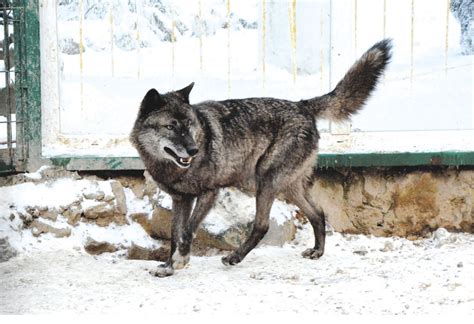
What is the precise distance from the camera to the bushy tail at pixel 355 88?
541 centimetres

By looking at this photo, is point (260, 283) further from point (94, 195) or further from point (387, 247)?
point (94, 195)

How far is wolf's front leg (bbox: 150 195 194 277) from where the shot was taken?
5094 mm

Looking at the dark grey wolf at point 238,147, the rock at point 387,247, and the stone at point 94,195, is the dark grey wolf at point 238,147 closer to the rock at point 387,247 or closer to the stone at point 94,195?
the rock at point 387,247

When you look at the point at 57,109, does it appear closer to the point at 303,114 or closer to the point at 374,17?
the point at 303,114

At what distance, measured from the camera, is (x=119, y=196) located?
19.1 ft

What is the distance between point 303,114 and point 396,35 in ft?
4.46

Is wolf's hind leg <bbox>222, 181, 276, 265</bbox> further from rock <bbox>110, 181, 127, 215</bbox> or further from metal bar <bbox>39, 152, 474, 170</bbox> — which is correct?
rock <bbox>110, 181, 127, 215</bbox>

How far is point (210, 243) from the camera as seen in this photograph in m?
5.73

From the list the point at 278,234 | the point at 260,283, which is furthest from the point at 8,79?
the point at 260,283

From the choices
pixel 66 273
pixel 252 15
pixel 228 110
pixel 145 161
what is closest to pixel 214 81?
pixel 252 15

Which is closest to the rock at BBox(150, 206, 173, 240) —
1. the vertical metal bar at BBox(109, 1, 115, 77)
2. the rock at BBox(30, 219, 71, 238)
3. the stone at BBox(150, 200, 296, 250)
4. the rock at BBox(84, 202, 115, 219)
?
the stone at BBox(150, 200, 296, 250)

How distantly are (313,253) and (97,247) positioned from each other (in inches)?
57.6

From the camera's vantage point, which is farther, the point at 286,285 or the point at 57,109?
the point at 57,109

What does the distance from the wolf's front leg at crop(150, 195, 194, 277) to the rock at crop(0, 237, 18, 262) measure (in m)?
1.00
